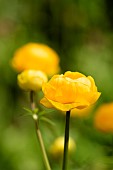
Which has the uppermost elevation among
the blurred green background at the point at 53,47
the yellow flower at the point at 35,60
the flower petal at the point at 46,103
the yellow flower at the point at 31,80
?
the flower petal at the point at 46,103

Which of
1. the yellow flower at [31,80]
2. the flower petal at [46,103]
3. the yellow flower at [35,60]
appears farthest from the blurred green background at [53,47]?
the flower petal at [46,103]

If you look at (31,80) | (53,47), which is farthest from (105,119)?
(53,47)

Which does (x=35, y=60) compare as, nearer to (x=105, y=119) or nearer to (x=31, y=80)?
(x=105, y=119)

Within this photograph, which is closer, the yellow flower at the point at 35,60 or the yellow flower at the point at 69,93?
the yellow flower at the point at 69,93

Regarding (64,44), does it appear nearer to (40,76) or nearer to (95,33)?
(95,33)

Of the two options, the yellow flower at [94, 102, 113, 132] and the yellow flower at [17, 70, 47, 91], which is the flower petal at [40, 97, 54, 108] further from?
the yellow flower at [94, 102, 113, 132]

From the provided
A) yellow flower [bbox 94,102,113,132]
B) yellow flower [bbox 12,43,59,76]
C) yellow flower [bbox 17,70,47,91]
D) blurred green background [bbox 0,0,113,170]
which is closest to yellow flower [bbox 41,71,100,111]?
yellow flower [bbox 17,70,47,91]

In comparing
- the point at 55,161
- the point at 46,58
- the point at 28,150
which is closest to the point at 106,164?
Result: the point at 55,161

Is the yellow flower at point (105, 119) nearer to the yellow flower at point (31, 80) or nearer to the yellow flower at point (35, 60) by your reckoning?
the yellow flower at point (35, 60)
